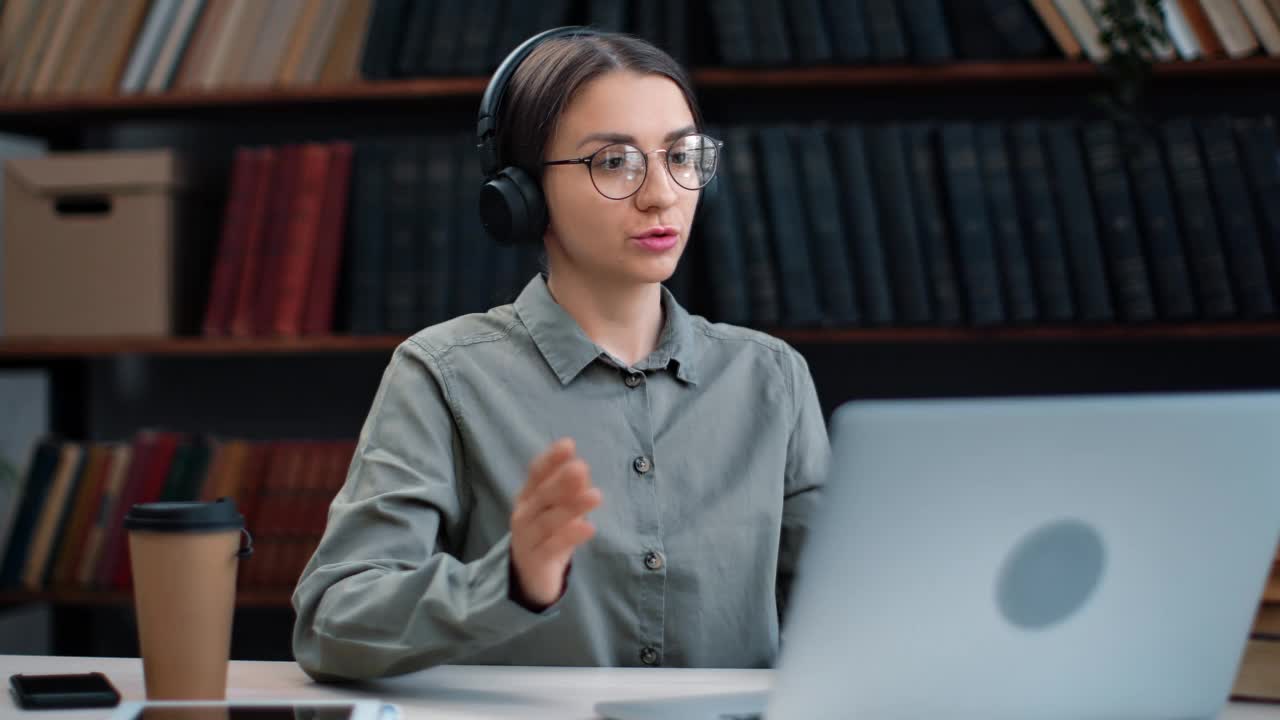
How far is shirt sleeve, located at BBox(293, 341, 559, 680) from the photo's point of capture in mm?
891

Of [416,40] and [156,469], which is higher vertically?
[416,40]

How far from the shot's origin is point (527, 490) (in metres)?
0.78

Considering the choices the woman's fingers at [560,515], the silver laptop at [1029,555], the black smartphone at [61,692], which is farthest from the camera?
the black smartphone at [61,692]

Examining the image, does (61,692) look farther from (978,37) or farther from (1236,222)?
(1236,222)

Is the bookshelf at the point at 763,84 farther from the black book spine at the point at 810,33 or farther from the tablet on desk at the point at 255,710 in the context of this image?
the tablet on desk at the point at 255,710

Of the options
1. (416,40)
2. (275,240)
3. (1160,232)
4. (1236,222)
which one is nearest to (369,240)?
(275,240)

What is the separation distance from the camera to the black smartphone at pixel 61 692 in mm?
862

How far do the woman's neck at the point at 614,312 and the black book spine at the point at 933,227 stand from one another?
0.91 metres

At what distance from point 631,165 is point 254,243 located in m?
1.20

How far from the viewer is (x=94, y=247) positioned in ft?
7.02

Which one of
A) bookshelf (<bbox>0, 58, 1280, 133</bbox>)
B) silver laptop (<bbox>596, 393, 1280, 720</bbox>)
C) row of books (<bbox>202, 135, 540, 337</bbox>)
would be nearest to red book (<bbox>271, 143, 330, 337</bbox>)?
row of books (<bbox>202, 135, 540, 337</bbox>)

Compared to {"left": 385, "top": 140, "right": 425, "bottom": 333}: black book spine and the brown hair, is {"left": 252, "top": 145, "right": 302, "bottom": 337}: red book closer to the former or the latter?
{"left": 385, "top": 140, "right": 425, "bottom": 333}: black book spine

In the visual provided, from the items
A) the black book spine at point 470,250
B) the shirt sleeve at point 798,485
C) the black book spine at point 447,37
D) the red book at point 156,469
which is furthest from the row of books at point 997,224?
the red book at point 156,469

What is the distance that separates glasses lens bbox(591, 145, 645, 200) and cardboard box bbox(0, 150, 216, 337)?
1263 mm
